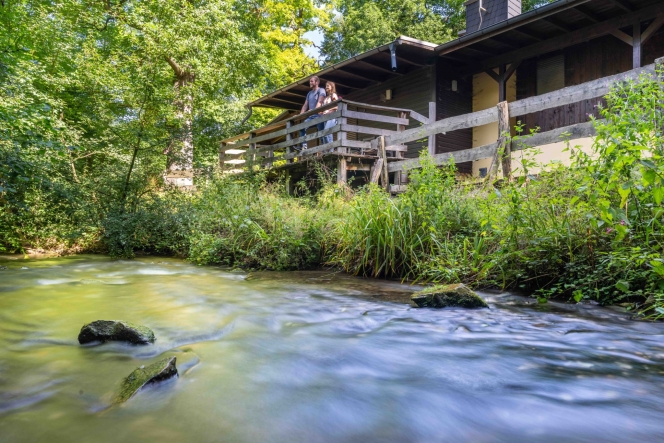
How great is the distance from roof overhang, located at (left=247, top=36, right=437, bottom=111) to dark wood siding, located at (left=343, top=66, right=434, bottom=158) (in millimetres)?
219

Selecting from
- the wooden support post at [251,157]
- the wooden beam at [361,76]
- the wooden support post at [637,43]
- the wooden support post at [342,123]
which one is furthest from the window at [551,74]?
the wooden support post at [251,157]

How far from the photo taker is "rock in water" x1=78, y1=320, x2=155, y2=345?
2.87m

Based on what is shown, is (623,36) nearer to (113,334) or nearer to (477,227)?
(477,227)

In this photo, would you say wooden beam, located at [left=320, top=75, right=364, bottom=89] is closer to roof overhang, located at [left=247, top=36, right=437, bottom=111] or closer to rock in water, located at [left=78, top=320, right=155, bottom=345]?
roof overhang, located at [left=247, top=36, right=437, bottom=111]

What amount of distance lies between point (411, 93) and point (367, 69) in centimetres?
168

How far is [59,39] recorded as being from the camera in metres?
11.8

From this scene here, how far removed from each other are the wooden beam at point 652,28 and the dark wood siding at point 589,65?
3.06ft

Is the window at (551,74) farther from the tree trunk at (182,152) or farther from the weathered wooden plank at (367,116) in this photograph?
the tree trunk at (182,152)

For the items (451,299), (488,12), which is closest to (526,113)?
(451,299)

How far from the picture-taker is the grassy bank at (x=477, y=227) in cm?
355

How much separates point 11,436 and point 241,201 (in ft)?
24.4

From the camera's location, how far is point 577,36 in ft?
35.3

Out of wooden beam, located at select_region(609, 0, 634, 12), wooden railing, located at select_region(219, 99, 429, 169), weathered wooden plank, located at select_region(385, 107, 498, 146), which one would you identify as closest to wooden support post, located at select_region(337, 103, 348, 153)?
wooden railing, located at select_region(219, 99, 429, 169)

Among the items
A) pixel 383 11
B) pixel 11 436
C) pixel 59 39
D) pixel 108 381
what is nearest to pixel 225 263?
pixel 108 381
